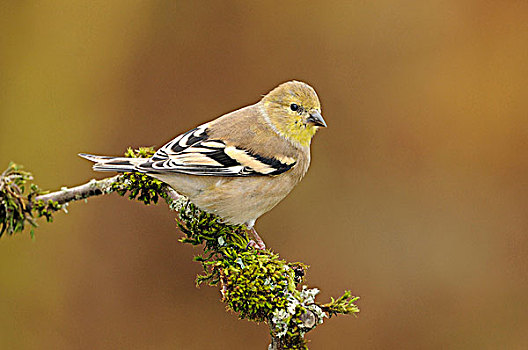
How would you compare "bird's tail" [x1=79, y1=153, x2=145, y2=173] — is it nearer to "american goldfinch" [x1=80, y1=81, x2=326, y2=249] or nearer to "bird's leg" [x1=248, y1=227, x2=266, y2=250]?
"american goldfinch" [x1=80, y1=81, x2=326, y2=249]

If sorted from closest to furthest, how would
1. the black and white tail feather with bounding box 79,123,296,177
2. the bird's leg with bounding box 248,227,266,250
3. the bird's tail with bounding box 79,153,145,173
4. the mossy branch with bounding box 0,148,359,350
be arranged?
the mossy branch with bounding box 0,148,359,350, the bird's tail with bounding box 79,153,145,173, the black and white tail feather with bounding box 79,123,296,177, the bird's leg with bounding box 248,227,266,250

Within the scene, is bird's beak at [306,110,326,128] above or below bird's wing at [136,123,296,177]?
above

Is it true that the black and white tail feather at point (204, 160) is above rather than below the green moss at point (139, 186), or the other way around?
above

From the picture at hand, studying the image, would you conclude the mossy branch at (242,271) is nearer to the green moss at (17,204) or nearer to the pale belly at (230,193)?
the green moss at (17,204)

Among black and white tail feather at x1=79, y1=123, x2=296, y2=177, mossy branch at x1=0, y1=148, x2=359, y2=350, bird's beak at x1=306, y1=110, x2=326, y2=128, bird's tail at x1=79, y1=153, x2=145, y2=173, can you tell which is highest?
bird's beak at x1=306, y1=110, x2=326, y2=128

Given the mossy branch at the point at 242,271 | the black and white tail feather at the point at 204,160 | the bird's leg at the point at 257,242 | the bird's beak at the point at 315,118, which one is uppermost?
the bird's beak at the point at 315,118

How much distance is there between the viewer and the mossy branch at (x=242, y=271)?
195 cm

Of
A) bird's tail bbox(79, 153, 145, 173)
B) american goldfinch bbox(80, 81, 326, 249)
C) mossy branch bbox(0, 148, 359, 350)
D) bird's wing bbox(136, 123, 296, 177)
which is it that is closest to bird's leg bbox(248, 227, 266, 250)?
american goldfinch bbox(80, 81, 326, 249)

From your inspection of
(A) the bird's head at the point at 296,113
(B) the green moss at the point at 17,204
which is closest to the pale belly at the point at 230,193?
(A) the bird's head at the point at 296,113

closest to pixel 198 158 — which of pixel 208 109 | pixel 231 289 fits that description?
pixel 231 289

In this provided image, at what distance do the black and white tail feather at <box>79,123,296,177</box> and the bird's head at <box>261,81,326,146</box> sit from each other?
0.24m

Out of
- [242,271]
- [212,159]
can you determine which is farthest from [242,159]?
[242,271]

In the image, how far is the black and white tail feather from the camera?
2533mm

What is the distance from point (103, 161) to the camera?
2.49m
